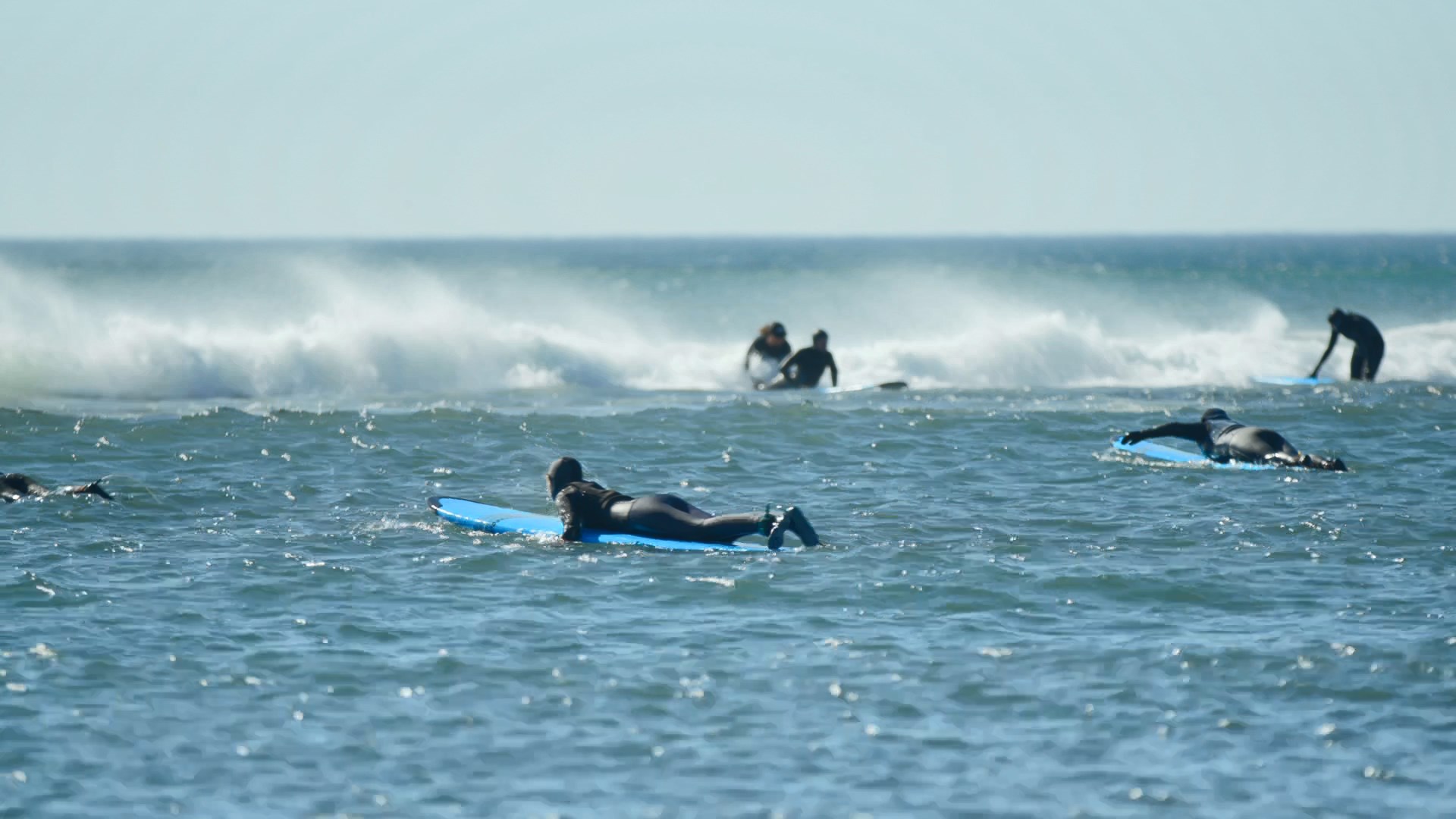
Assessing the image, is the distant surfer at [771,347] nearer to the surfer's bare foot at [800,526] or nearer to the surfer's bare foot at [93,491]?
the surfer's bare foot at [93,491]

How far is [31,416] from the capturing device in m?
23.4

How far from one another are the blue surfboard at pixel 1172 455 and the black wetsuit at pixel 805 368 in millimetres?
8342

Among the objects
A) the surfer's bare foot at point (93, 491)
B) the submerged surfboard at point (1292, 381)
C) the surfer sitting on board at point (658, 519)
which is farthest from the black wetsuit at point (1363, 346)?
the surfer's bare foot at point (93, 491)

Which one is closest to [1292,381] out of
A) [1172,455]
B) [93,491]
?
[1172,455]

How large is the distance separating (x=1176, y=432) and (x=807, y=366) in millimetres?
11211

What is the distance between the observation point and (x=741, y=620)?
11.2 m

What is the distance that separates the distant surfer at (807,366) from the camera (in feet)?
93.9

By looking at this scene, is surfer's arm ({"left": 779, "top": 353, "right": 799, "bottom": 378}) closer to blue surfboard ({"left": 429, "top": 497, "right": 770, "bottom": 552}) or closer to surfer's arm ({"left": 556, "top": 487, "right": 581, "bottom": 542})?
blue surfboard ({"left": 429, "top": 497, "right": 770, "bottom": 552})

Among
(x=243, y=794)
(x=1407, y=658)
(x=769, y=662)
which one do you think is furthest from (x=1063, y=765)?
(x=243, y=794)

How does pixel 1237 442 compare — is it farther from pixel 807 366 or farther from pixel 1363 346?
pixel 1363 346

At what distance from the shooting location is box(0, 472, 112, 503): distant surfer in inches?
627

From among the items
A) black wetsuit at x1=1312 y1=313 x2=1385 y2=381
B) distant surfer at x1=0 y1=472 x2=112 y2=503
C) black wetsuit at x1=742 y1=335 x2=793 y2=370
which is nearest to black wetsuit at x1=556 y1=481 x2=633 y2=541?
distant surfer at x1=0 y1=472 x2=112 y2=503

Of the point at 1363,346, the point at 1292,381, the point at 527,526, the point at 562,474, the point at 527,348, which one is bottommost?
the point at 527,526

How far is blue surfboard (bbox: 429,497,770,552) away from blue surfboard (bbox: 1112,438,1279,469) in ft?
22.7
